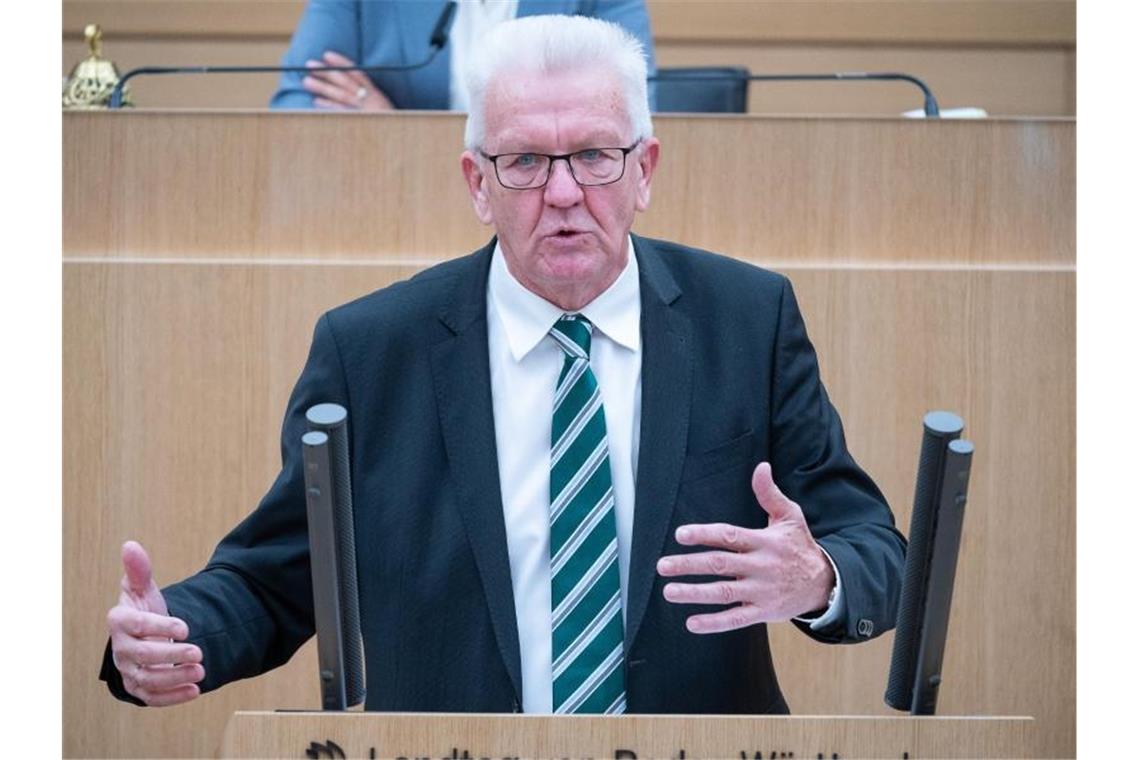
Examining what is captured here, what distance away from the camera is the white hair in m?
1.68

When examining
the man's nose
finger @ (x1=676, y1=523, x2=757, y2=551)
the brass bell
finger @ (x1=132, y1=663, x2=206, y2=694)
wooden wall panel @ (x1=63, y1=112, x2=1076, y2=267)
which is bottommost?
finger @ (x1=132, y1=663, x2=206, y2=694)

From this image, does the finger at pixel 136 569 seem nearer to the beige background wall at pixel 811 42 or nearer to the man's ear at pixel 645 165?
the man's ear at pixel 645 165

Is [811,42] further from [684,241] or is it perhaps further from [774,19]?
[684,241]

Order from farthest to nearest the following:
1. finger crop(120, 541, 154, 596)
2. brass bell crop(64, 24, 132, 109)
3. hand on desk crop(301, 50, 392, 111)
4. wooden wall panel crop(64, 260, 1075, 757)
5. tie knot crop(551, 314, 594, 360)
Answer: brass bell crop(64, 24, 132, 109)
hand on desk crop(301, 50, 392, 111)
wooden wall panel crop(64, 260, 1075, 757)
tie knot crop(551, 314, 594, 360)
finger crop(120, 541, 154, 596)

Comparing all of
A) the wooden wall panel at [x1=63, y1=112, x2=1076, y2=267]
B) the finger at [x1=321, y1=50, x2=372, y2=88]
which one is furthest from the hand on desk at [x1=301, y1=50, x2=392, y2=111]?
the wooden wall panel at [x1=63, y1=112, x2=1076, y2=267]

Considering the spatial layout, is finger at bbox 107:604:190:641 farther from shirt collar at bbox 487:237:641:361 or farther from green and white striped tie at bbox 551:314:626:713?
shirt collar at bbox 487:237:641:361

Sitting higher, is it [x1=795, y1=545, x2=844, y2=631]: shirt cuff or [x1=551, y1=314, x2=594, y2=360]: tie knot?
[x1=551, y1=314, x2=594, y2=360]: tie knot

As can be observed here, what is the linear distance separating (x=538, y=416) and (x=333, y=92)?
1.36 m

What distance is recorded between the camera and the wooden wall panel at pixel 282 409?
102 inches

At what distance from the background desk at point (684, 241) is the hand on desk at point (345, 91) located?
0.24 metres

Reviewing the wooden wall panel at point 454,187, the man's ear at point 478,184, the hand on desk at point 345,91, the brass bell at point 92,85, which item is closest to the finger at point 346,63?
the hand on desk at point 345,91

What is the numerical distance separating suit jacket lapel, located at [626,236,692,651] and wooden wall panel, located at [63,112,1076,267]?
917 millimetres

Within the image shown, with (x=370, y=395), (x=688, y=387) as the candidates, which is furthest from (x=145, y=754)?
(x=688, y=387)

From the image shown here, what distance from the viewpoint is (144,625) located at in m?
1.45
